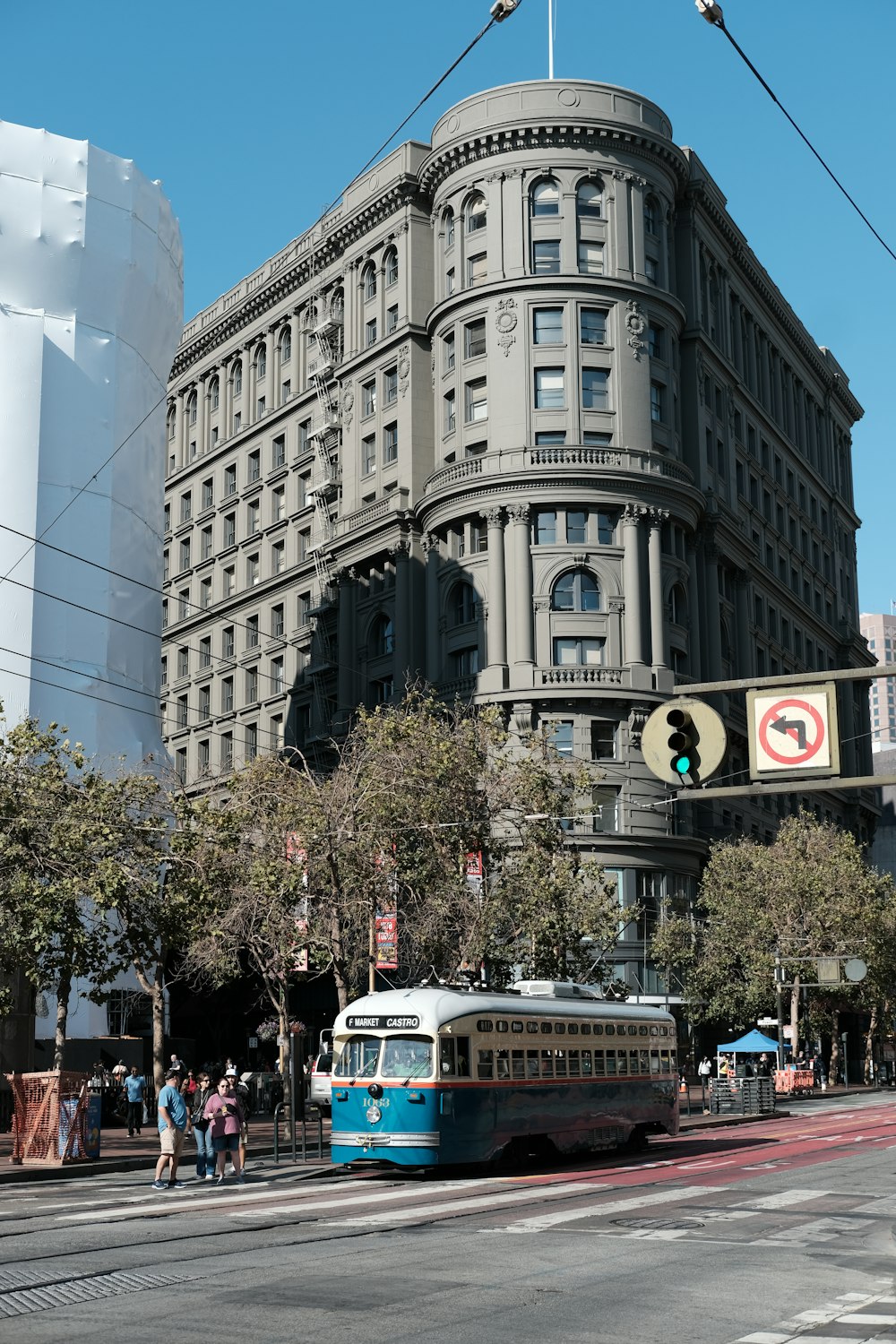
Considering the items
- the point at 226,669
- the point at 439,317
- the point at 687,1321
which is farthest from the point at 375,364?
the point at 687,1321

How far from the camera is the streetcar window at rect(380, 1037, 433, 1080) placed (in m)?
26.3

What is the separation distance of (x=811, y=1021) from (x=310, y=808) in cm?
4083

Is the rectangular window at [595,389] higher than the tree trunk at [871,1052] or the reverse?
higher

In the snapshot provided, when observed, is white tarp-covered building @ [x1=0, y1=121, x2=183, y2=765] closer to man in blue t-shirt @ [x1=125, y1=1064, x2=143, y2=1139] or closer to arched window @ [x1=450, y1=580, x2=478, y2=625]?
man in blue t-shirt @ [x1=125, y1=1064, x2=143, y2=1139]

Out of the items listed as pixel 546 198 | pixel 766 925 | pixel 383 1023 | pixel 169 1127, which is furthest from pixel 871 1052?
pixel 169 1127

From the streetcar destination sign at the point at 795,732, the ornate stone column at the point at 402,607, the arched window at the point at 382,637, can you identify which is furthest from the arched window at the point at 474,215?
the streetcar destination sign at the point at 795,732

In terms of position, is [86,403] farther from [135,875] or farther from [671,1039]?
[671,1039]

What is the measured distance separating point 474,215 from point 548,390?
10.2 meters

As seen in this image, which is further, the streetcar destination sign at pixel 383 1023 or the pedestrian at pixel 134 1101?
the pedestrian at pixel 134 1101

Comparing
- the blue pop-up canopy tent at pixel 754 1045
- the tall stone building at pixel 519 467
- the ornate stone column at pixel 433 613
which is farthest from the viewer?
the ornate stone column at pixel 433 613

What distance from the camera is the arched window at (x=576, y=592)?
70.9 m

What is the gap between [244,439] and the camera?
9575 cm

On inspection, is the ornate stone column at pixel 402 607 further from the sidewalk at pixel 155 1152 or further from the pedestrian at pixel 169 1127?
the pedestrian at pixel 169 1127

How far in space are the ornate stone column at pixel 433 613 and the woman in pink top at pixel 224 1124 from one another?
47.8m
